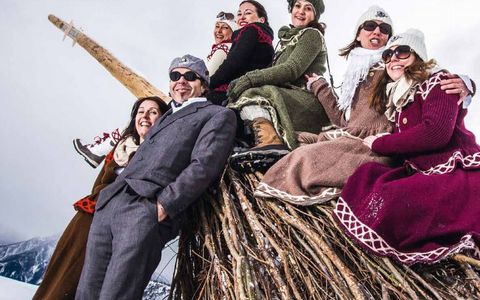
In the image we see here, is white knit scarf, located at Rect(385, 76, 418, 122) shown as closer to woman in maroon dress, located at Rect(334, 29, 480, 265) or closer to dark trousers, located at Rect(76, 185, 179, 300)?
woman in maroon dress, located at Rect(334, 29, 480, 265)

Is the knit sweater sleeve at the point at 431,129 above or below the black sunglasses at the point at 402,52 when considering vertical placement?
below

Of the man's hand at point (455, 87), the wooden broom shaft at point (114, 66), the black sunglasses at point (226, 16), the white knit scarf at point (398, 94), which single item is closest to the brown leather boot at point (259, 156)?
the white knit scarf at point (398, 94)

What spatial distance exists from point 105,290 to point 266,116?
1.33 metres

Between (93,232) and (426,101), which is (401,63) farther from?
(93,232)

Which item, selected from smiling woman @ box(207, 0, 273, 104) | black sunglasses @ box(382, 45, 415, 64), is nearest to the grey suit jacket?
smiling woman @ box(207, 0, 273, 104)

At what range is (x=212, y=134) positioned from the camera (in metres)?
2.62

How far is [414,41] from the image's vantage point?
2.55 meters

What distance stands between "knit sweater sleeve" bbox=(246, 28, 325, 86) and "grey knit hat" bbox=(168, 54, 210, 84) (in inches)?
10.9

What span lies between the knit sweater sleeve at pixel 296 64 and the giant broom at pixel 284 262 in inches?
29.0

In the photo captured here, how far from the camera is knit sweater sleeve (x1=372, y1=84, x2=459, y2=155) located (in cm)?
224

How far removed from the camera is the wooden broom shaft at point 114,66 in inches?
177

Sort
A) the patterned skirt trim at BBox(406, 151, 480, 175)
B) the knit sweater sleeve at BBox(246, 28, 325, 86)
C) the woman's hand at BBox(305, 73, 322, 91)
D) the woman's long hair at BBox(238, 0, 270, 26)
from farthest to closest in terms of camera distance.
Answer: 1. the woman's long hair at BBox(238, 0, 270, 26)
2. the woman's hand at BBox(305, 73, 322, 91)
3. the knit sweater sleeve at BBox(246, 28, 325, 86)
4. the patterned skirt trim at BBox(406, 151, 480, 175)

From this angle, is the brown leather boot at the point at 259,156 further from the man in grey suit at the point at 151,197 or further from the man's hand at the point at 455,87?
the man's hand at the point at 455,87

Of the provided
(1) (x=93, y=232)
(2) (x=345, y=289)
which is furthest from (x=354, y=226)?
(1) (x=93, y=232)
